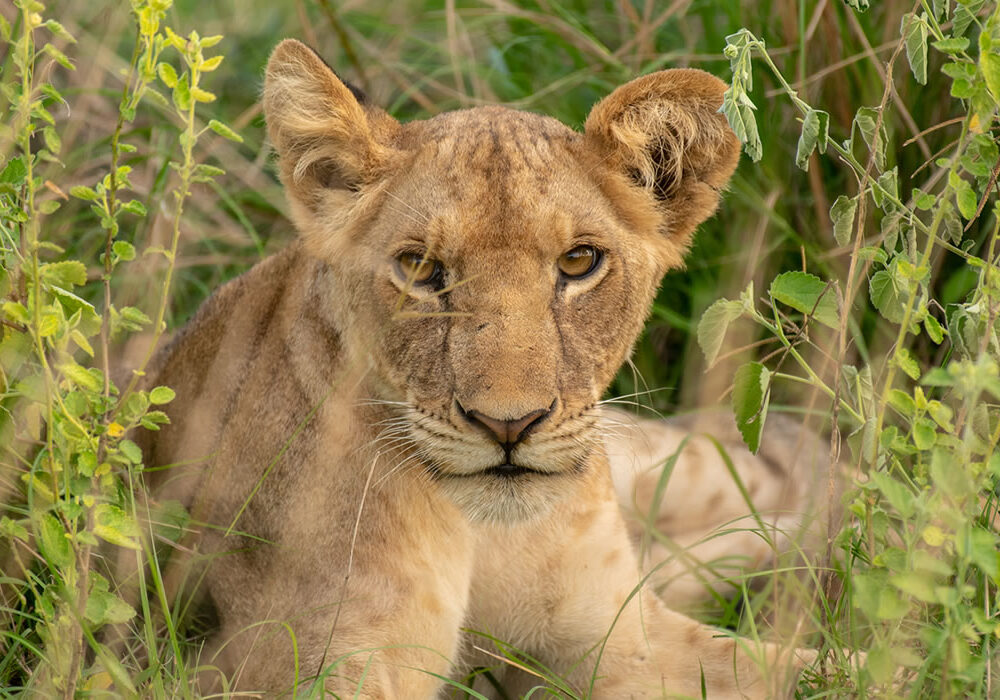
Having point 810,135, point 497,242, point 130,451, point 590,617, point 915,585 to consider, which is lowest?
point 590,617

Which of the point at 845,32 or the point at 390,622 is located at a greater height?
the point at 845,32

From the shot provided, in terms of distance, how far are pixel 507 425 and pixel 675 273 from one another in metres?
2.24

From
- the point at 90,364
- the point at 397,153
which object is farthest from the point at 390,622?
the point at 90,364

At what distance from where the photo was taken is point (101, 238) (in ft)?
15.1

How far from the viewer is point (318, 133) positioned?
110 inches

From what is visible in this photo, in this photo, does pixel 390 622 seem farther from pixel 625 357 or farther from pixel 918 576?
pixel 918 576

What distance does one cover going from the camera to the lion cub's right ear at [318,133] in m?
2.73

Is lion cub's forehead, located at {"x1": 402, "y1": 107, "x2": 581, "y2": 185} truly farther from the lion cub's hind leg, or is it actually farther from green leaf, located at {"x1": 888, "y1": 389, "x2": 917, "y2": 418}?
the lion cub's hind leg

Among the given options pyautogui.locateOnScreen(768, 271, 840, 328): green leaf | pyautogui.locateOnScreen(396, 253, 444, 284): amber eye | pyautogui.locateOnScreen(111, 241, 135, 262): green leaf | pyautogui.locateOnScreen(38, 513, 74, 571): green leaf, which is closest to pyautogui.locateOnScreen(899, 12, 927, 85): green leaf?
pyautogui.locateOnScreen(768, 271, 840, 328): green leaf

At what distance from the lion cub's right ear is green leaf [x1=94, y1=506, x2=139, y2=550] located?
847mm

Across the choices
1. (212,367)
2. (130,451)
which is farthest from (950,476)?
(212,367)

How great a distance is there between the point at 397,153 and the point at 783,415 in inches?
79.9

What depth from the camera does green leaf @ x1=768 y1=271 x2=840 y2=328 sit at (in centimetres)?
241

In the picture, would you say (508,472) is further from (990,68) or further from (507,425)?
(990,68)
